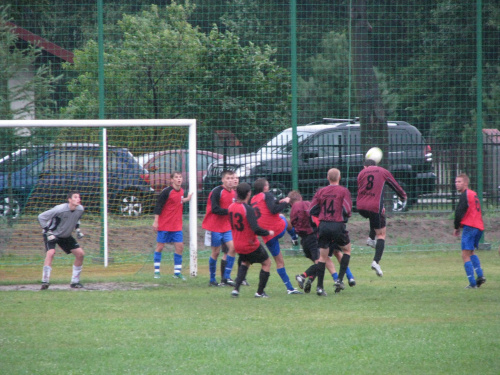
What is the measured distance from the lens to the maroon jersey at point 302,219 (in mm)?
10781

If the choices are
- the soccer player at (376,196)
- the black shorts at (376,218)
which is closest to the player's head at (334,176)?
the soccer player at (376,196)

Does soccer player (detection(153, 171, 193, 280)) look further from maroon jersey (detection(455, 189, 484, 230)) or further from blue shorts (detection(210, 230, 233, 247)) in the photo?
maroon jersey (detection(455, 189, 484, 230))

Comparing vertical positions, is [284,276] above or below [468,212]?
below

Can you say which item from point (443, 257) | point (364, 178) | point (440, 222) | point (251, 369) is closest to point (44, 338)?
point (251, 369)

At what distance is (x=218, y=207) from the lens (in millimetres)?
11664

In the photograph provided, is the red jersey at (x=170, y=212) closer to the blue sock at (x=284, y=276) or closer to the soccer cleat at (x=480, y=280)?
the blue sock at (x=284, y=276)

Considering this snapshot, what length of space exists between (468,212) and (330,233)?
2.38m

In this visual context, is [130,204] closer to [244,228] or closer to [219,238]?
[219,238]

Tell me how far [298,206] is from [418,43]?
742cm

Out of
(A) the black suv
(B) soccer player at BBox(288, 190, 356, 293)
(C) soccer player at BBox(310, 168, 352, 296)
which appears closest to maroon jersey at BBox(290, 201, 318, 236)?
(B) soccer player at BBox(288, 190, 356, 293)

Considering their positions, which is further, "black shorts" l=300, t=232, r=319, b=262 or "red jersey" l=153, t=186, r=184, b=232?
"red jersey" l=153, t=186, r=184, b=232

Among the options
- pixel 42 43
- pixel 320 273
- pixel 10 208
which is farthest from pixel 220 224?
pixel 42 43

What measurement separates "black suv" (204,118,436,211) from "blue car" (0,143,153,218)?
7.60 feet

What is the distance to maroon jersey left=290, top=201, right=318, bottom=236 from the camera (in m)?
10.8
